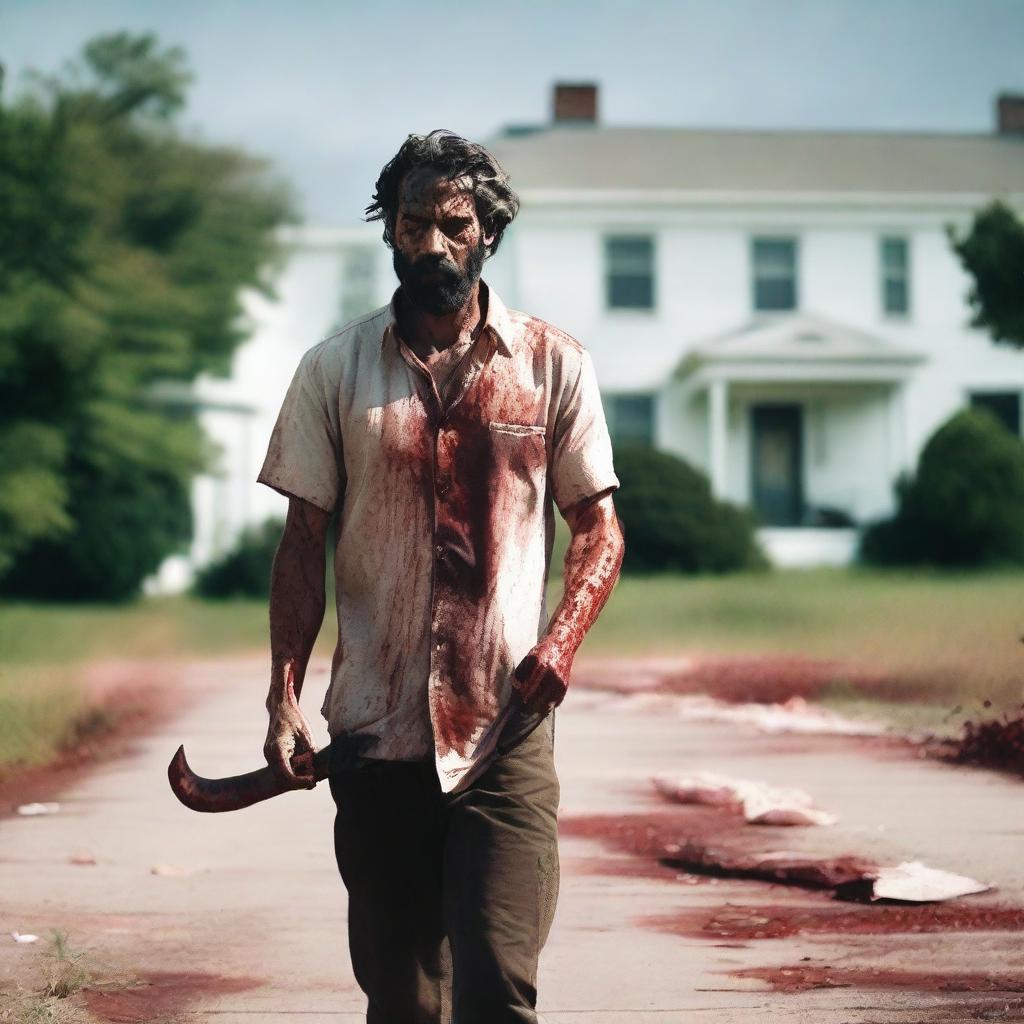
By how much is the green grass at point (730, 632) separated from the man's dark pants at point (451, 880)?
8128 millimetres

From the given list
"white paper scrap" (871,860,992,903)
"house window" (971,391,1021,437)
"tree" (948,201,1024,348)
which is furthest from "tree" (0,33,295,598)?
"white paper scrap" (871,860,992,903)

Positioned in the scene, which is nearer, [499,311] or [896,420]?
[499,311]

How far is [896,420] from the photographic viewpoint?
31297 millimetres

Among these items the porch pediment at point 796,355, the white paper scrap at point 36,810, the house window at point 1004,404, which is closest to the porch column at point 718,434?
the porch pediment at point 796,355

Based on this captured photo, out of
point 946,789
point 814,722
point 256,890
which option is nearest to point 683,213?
point 814,722

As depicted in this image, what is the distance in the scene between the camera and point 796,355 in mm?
30594

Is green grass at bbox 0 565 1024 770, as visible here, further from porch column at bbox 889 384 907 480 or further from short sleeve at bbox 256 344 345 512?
short sleeve at bbox 256 344 345 512

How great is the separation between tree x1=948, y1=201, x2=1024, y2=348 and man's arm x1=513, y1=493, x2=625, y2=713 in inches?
460

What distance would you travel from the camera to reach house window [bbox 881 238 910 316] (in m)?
32.5

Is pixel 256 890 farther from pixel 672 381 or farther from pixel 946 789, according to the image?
pixel 672 381

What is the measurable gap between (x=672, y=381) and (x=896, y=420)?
3737 millimetres

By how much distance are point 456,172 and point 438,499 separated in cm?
65

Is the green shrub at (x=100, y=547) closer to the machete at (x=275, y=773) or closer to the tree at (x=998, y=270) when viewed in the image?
the tree at (x=998, y=270)

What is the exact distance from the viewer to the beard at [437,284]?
3756 millimetres
